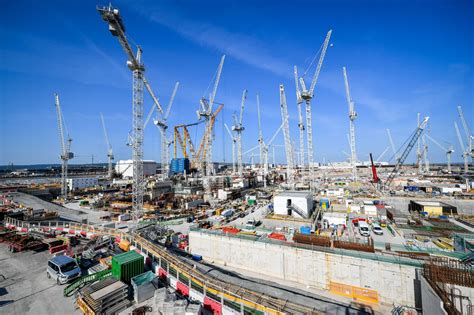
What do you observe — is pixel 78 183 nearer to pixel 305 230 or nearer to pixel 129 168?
pixel 129 168

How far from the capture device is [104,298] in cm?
837

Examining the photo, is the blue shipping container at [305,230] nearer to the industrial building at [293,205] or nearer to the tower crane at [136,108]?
the industrial building at [293,205]

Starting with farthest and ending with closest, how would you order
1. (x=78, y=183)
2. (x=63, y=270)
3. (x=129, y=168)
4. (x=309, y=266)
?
1. (x=129, y=168)
2. (x=78, y=183)
3. (x=309, y=266)
4. (x=63, y=270)

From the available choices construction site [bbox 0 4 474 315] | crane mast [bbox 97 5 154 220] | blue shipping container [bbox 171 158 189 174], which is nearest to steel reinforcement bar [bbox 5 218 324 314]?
construction site [bbox 0 4 474 315]

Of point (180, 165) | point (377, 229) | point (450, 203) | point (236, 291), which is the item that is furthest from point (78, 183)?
point (450, 203)

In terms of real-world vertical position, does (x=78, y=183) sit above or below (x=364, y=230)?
above

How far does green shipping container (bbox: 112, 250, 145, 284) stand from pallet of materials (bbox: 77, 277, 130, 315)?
60 centimetres

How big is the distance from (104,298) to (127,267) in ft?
6.08

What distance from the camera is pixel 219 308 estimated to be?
27.2 feet

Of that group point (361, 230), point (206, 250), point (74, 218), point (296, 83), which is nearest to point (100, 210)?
point (74, 218)

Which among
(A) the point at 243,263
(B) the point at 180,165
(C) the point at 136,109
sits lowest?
(A) the point at 243,263

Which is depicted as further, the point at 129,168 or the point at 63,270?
the point at 129,168

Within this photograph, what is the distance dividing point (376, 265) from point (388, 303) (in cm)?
199

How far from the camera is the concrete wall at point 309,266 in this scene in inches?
411
